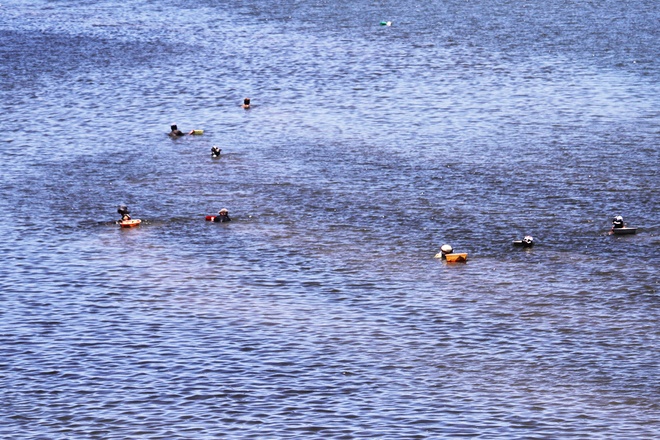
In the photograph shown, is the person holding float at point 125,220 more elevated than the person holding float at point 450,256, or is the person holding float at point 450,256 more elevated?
the person holding float at point 125,220

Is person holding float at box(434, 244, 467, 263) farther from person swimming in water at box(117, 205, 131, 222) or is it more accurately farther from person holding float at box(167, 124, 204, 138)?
→ person holding float at box(167, 124, 204, 138)

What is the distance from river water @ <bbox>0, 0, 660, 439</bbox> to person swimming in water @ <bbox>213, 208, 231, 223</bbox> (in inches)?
28.9

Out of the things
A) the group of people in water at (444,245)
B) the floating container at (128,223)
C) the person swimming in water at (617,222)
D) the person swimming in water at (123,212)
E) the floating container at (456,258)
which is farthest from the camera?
the floating container at (128,223)

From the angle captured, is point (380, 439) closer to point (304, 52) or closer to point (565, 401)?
point (565, 401)

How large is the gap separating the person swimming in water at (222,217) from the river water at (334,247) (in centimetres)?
74

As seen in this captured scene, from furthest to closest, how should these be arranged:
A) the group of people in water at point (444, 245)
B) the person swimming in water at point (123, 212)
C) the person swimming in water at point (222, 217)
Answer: the person swimming in water at point (222, 217)
the person swimming in water at point (123, 212)
the group of people in water at point (444, 245)

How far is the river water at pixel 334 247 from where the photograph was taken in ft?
160

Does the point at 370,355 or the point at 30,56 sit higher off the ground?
the point at 30,56

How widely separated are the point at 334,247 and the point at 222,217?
859 cm

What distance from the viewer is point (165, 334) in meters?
56.3

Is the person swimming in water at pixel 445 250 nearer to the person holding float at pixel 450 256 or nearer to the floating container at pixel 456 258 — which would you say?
the person holding float at pixel 450 256

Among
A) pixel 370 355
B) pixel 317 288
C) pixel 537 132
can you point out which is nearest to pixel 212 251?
pixel 317 288

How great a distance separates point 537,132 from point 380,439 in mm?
57268

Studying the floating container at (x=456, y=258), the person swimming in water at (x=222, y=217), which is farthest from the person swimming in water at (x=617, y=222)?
the person swimming in water at (x=222, y=217)
